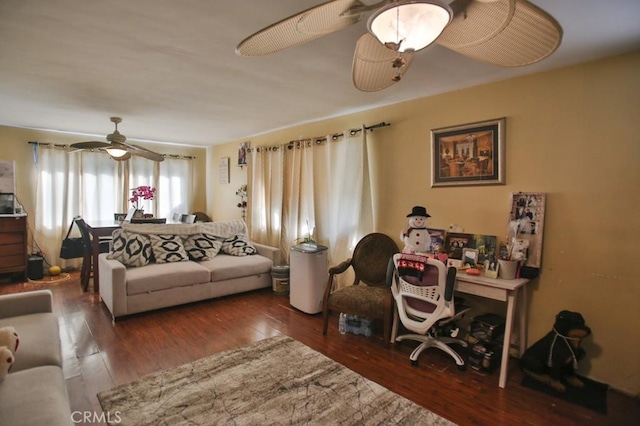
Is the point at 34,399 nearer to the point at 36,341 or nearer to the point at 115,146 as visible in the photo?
the point at 36,341

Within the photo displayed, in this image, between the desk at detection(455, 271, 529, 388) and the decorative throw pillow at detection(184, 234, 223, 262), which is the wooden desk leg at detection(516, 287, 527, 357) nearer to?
the desk at detection(455, 271, 529, 388)

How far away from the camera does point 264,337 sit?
2.92 metres

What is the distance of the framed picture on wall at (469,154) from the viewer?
2.64 meters

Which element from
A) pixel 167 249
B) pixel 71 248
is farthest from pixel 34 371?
pixel 71 248

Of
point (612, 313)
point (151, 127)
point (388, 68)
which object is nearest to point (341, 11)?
point (388, 68)

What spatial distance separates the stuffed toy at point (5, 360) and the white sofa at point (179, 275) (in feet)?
6.08

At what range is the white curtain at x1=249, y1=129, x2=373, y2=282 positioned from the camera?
3.60 meters

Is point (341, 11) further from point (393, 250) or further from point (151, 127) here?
point (151, 127)

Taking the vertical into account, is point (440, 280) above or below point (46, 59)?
below

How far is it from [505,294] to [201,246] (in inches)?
135

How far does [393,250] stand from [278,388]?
5.69 ft

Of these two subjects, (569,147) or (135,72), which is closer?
(569,147)

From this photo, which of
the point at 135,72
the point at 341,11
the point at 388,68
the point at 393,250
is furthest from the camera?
the point at 393,250

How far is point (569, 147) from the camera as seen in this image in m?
2.33
